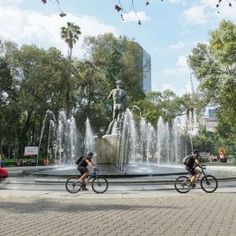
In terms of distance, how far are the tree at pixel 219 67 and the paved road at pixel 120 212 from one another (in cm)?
2875

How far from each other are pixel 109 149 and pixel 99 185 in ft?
35.6

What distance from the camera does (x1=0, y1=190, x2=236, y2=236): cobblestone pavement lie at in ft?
30.1

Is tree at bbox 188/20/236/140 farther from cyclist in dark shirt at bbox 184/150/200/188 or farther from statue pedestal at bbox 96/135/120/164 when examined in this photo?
cyclist in dark shirt at bbox 184/150/200/188

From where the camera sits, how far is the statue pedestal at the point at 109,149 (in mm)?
28453

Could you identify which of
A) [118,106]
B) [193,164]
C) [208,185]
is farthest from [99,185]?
[118,106]

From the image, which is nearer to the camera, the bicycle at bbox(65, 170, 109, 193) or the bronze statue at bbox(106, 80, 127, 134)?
the bicycle at bbox(65, 170, 109, 193)

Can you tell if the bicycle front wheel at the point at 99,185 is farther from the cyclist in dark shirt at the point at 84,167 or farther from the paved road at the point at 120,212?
the cyclist in dark shirt at the point at 84,167

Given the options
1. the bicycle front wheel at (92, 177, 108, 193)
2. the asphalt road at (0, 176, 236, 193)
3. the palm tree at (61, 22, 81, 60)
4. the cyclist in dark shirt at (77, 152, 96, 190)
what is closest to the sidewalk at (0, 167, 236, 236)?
the bicycle front wheel at (92, 177, 108, 193)

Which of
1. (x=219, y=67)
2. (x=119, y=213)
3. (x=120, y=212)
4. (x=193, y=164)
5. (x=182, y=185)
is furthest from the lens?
(x=219, y=67)

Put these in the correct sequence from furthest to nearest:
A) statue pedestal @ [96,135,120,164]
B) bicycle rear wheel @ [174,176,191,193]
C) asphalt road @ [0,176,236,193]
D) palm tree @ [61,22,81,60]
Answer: palm tree @ [61,22,81,60]
statue pedestal @ [96,135,120,164]
asphalt road @ [0,176,236,193]
bicycle rear wheel @ [174,176,191,193]

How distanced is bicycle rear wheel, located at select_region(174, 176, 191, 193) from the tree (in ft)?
96.2

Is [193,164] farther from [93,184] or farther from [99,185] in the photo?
[93,184]

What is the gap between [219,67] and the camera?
155ft

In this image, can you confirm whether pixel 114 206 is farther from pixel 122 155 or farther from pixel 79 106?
pixel 79 106
